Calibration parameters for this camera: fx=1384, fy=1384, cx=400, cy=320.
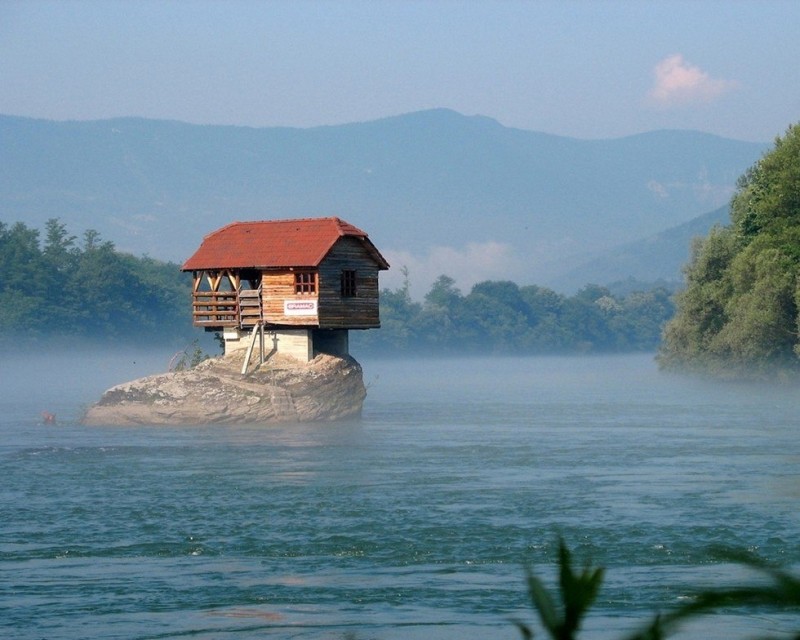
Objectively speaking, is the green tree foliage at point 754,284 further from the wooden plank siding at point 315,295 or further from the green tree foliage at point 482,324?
the green tree foliage at point 482,324

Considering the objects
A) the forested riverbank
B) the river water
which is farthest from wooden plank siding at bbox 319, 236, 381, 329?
the forested riverbank

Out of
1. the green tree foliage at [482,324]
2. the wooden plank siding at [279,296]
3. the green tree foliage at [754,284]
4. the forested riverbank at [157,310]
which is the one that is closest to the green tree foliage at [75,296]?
the forested riverbank at [157,310]

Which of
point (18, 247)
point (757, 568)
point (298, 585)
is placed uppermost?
point (18, 247)

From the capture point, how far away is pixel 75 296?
422 feet

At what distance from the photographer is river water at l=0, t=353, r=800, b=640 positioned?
13578 millimetres

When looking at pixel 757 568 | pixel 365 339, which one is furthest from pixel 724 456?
pixel 365 339

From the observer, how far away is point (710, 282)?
69.2 m

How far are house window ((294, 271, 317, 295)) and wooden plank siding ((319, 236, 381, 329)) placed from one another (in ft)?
0.77

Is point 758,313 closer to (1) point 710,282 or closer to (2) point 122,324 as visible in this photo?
(1) point 710,282

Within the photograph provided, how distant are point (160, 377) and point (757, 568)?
41162 millimetres

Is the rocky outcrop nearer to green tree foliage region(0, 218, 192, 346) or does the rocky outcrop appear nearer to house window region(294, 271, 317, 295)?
house window region(294, 271, 317, 295)

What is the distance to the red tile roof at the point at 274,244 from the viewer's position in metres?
41.7

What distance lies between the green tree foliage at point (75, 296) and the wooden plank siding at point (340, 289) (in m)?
83.0

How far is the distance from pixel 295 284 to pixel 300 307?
0.77 meters
